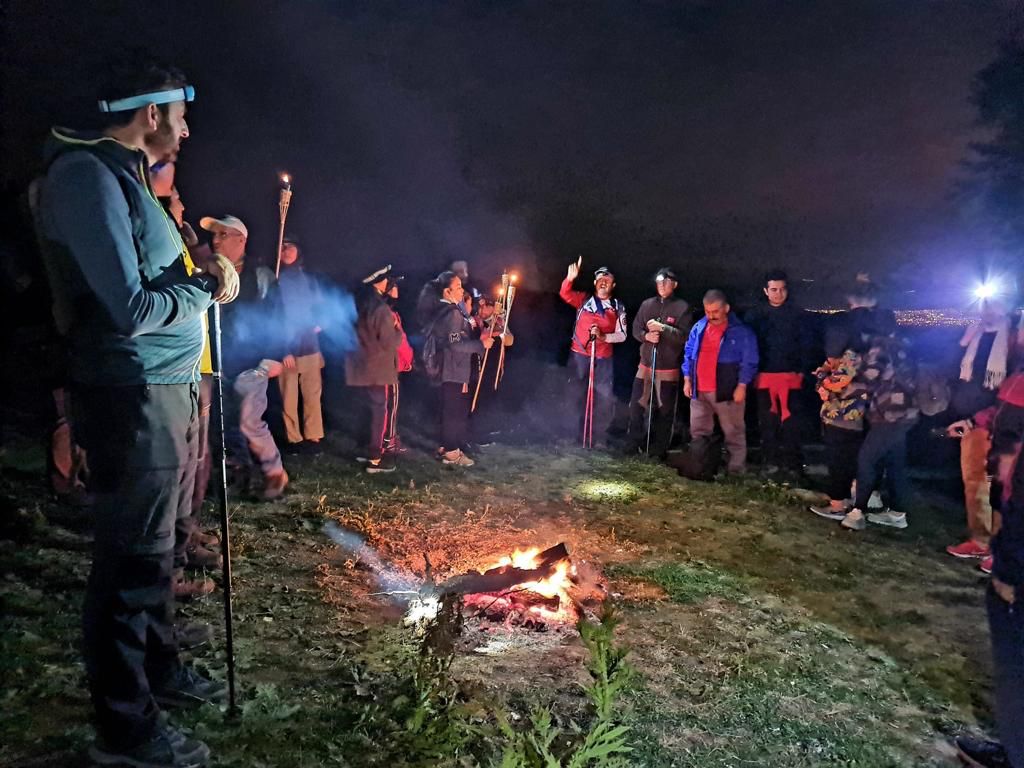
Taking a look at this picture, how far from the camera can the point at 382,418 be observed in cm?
838

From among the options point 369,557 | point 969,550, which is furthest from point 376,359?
point 969,550

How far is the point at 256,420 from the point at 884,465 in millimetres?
6429

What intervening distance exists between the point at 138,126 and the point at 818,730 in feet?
14.2

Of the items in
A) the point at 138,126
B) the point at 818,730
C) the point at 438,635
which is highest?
the point at 138,126

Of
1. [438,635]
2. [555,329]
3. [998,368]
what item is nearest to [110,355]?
[438,635]

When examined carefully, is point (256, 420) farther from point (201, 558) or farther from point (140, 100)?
point (140, 100)

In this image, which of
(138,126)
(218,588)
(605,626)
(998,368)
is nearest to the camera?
(138,126)

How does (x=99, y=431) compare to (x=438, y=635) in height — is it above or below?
above

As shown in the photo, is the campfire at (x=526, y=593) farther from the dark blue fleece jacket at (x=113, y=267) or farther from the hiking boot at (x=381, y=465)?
the hiking boot at (x=381, y=465)

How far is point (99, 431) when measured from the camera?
2662 mm

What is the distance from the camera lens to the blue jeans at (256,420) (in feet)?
21.9

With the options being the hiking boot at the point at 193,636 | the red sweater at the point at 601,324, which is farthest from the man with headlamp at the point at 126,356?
the red sweater at the point at 601,324

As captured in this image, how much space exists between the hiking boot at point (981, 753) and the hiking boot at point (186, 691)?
3.64m

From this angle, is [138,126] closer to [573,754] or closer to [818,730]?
[573,754]
